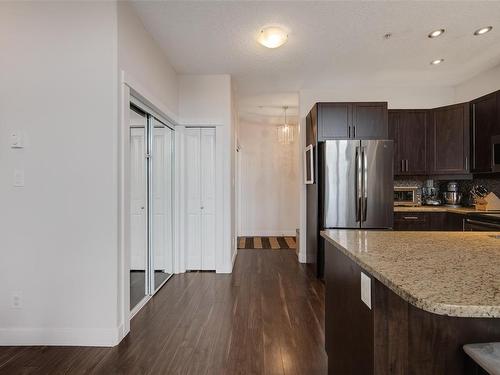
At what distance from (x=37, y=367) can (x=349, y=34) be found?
379cm

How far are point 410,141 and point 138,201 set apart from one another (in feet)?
12.2

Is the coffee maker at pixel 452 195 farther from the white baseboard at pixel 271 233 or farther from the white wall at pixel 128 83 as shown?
the white wall at pixel 128 83

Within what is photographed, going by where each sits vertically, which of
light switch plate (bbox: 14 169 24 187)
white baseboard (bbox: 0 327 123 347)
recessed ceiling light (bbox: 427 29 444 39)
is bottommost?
white baseboard (bbox: 0 327 123 347)

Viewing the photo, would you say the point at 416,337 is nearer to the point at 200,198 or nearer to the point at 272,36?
the point at 272,36

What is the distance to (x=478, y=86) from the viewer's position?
3906mm

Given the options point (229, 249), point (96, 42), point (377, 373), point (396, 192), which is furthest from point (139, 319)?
point (396, 192)

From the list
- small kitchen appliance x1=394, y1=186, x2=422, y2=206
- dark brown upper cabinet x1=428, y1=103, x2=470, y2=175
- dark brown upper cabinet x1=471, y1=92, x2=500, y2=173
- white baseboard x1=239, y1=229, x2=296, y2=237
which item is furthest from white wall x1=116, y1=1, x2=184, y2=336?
white baseboard x1=239, y1=229, x2=296, y2=237

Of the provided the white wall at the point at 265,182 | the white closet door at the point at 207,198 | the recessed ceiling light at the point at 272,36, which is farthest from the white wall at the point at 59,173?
the white wall at the point at 265,182

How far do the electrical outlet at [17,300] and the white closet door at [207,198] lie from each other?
2097 millimetres

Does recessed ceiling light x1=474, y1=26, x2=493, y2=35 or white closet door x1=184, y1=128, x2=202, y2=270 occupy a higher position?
recessed ceiling light x1=474, y1=26, x2=493, y2=35

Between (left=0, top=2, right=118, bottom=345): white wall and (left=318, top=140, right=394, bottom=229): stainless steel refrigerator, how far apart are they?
241cm

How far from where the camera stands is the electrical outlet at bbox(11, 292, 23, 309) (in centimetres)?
214

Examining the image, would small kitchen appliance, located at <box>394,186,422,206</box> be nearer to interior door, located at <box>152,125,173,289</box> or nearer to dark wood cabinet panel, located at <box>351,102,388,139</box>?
dark wood cabinet panel, located at <box>351,102,388,139</box>

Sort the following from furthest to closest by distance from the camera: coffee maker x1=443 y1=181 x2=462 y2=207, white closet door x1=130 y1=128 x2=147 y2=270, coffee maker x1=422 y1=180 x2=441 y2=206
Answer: coffee maker x1=422 y1=180 x2=441 y2=206
coffee maker x1=443 y1=181 x2=462 y2=207
white closet door x1=130 y1=128 x2=147 y2=270
